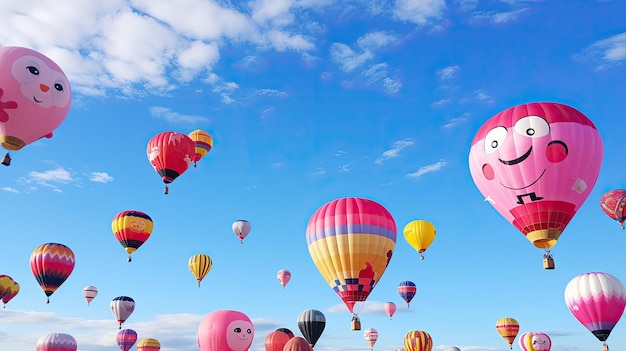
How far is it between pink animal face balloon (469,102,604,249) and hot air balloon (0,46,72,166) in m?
16.4

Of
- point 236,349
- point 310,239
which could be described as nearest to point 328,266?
point 310,239

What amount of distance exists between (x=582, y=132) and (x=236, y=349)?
16.5m

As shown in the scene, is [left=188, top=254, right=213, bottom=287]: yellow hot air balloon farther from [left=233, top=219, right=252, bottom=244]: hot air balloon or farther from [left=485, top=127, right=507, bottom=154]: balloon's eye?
[left=485, top=127, right=507, bottom=154]: balloon's eye

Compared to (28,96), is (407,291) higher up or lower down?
lower down

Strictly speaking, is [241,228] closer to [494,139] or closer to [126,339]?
[126,339]

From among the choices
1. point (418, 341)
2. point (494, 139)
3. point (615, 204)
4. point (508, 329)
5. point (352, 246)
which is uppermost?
point (615, 204)

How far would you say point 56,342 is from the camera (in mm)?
41219

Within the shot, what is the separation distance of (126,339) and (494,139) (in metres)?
37.0

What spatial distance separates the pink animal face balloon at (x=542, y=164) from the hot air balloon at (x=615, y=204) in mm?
21001

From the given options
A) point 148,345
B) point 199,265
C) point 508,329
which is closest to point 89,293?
point 148,345

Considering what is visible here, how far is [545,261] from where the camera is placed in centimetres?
2191

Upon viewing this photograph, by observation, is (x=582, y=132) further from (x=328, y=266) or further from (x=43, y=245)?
(x=43, y=245)

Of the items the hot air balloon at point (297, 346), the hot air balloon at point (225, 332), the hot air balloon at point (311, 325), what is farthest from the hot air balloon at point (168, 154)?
the hot air balloon at point (311, 325)

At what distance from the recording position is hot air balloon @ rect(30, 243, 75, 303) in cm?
3822
